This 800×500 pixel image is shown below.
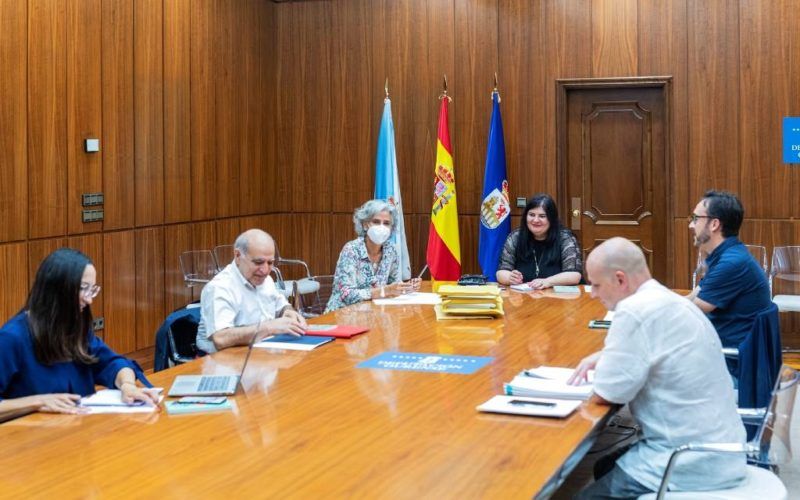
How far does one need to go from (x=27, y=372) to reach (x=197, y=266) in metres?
4.91

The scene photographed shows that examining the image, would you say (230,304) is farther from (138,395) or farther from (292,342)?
(138,395)

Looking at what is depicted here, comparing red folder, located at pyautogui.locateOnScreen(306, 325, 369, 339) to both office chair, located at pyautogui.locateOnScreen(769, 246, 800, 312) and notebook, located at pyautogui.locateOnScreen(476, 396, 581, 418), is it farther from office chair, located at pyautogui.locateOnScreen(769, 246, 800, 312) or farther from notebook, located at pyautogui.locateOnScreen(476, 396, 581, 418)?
office chair, located at pyautogui.locateOnScreen(769, 246, 800, 312)

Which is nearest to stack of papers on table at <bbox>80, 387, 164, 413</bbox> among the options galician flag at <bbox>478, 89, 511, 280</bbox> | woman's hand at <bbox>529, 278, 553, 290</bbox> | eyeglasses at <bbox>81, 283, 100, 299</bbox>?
eyeglasses at <bbox>81, 283, 100, 299</bbox>

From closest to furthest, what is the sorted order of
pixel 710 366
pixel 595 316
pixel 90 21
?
pixel 710 366 → pixel 595 316 → pixel 90 21

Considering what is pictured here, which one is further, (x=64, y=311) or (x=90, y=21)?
(x=90, y=21)

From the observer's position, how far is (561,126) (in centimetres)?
904

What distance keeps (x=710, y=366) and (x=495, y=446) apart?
76 centimetres

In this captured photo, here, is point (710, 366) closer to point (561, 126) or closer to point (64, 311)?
point (64, 311)

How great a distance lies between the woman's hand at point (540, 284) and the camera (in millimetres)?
6277

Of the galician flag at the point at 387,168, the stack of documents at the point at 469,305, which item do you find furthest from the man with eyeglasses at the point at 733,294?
the galician flag at the point at 387,168

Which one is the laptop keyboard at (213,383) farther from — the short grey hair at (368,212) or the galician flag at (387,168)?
the galician flag at (387,168)

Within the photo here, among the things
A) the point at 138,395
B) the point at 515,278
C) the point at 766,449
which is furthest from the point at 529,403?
the point at 515,278

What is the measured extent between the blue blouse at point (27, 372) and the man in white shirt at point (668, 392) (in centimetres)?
176

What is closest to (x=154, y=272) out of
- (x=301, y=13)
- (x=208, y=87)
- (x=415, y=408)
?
(x=208, y=87)
